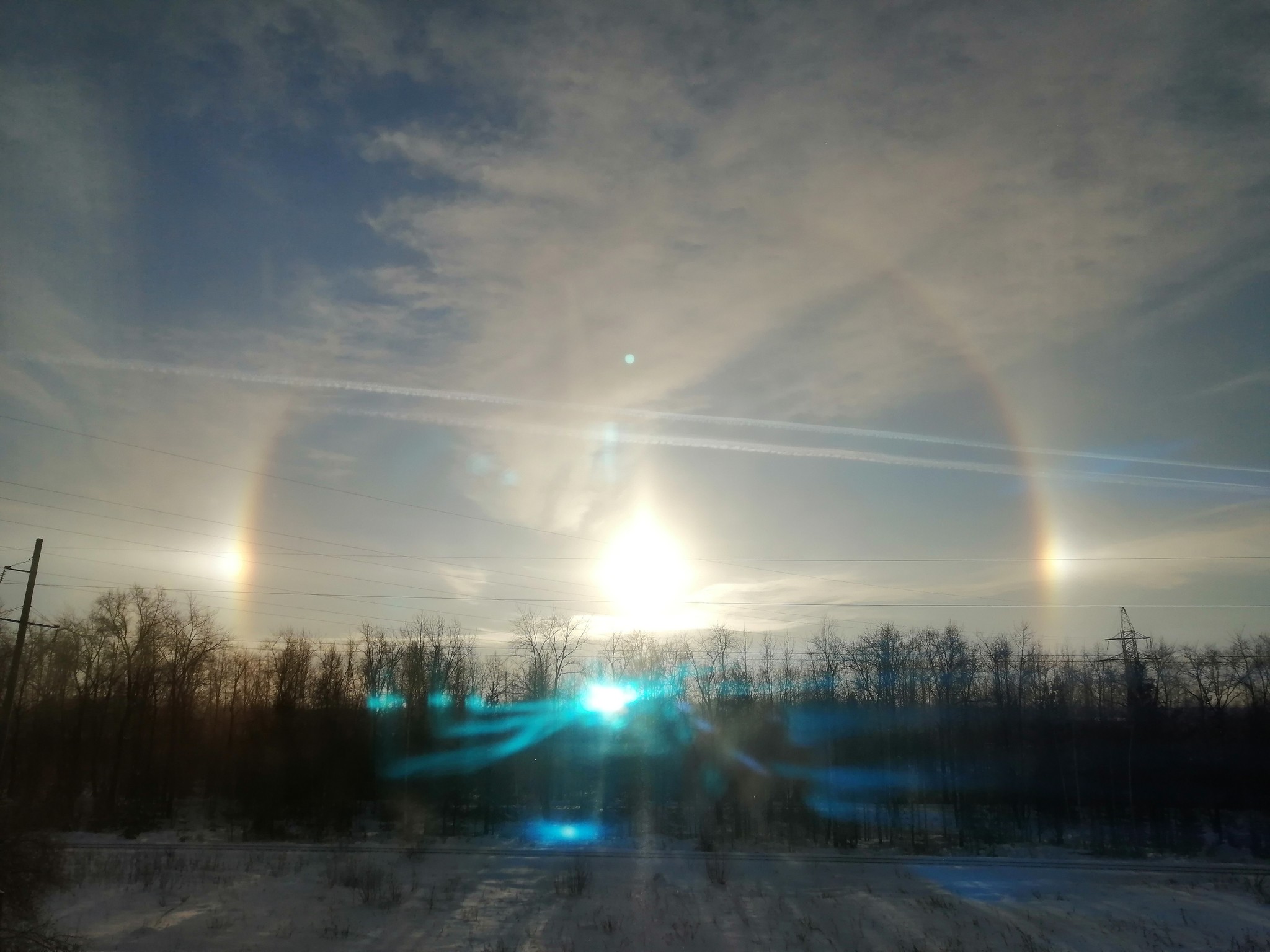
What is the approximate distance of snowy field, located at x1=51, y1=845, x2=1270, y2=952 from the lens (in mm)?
17031

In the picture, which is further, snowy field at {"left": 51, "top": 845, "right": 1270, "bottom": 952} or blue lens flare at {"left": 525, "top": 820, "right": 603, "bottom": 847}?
blue lens flare at {"left": 525, "top": 820, "right": 603, "bottom": 847}

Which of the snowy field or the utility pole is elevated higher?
the utility pole

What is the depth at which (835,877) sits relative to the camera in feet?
80.2

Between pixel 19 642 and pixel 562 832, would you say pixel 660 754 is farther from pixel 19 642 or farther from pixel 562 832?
pixel 19 642

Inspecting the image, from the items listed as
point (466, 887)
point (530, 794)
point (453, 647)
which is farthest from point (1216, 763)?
point (453, 647)

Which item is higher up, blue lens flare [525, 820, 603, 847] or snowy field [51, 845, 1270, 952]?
snowy field [51, 845, 1270, 952]

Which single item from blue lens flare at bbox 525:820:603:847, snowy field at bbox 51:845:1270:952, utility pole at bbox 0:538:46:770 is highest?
utility pole at bbox 0:538:46:770

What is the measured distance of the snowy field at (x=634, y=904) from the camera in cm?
1703

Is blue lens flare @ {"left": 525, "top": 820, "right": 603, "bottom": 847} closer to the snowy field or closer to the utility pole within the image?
→ the snowy field

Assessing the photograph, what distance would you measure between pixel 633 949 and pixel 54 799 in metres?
42.6

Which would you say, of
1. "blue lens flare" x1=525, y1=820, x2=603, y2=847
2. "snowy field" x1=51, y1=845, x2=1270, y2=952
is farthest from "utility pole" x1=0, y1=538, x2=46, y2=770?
"blue lens flare" x1=525, y1=820, x2=603, y2=847

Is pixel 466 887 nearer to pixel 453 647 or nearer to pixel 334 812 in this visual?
pixel 334 812

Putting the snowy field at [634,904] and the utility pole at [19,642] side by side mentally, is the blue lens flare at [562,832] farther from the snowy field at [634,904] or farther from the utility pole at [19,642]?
Answer: the utility pole at [19,642]

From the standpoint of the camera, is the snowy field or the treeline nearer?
the snowy field
